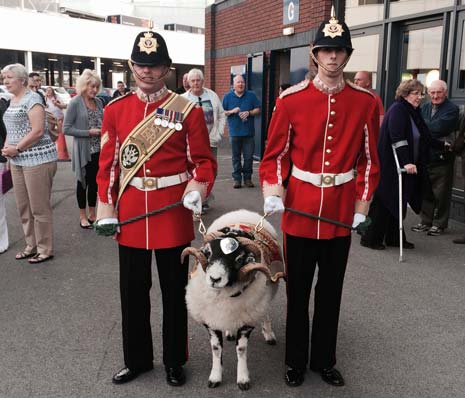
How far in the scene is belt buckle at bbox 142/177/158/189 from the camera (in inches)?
126

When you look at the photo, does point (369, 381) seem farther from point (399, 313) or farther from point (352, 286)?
point (352, 286)

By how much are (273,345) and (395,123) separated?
3.12 metres

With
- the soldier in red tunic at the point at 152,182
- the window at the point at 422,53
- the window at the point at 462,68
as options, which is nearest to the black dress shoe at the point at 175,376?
the soldier in red tunic at the point at 152,182

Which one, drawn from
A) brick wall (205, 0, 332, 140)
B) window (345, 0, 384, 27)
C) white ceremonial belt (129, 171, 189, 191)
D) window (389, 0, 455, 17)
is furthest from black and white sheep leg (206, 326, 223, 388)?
brick wall (205, 0, 332, 140)

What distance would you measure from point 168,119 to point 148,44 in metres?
0.44

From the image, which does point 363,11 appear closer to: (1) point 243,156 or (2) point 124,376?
(1) point 243,156

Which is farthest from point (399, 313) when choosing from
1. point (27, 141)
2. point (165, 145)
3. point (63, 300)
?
point (27, 141)

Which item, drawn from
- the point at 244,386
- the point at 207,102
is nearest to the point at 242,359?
the point at 244,386

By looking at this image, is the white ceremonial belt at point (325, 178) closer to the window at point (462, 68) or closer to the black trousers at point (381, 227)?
the black trousers at point (381, 227)

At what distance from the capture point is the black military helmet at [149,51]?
10.0 ft

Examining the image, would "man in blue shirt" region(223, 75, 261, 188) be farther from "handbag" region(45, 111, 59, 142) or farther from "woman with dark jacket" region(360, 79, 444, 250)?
"handbag" region(45, 111, 59, 142)

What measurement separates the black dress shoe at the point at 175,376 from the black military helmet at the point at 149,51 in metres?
1.92

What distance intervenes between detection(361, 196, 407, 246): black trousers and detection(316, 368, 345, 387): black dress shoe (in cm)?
299

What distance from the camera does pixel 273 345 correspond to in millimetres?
3943
